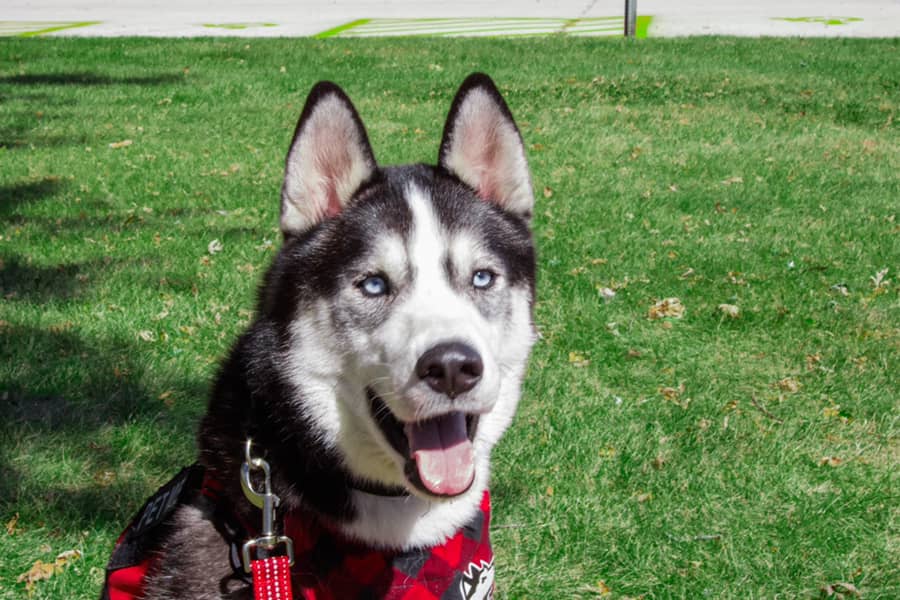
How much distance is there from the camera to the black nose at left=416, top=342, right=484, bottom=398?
7.59ft

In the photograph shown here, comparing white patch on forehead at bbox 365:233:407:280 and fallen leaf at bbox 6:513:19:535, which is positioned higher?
white patch on forehead at bbox 365:233:407:280

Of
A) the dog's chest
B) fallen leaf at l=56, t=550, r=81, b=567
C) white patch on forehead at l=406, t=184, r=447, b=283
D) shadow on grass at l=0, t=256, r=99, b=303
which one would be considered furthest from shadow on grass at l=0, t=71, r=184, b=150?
the dog's chest

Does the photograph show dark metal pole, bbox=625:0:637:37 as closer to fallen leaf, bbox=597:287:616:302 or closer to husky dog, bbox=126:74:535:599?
fallen leaf, bbox=597:287:616:302

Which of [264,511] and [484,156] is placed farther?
[484,156]

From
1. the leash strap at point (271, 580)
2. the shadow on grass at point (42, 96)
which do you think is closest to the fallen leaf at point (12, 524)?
the leash strap at point (271, 580)

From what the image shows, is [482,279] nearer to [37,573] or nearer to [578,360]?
[37,573]

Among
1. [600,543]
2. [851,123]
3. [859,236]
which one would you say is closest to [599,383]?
[600,543]

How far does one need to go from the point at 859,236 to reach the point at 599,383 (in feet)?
11.4

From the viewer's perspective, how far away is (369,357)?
2.53m

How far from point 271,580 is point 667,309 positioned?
164 inches

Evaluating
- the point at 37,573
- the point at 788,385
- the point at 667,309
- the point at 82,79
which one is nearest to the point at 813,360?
the point at 788,385

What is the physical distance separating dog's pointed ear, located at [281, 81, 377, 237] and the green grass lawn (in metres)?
1.67

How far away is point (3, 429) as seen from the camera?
14.0ft

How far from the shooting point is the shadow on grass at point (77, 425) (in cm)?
385
